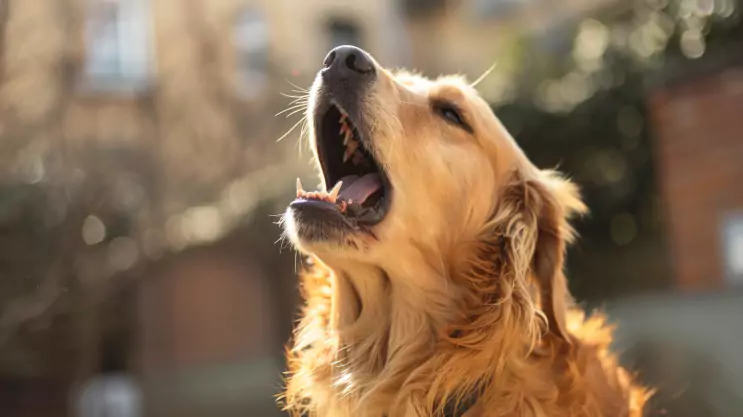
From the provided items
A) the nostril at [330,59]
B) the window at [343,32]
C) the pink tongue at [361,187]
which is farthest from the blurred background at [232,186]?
the nostril at [330,59]

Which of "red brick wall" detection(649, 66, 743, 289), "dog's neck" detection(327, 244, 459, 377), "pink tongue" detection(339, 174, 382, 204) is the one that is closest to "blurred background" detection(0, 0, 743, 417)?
"red brick wall" detection(649, 66, 743, 289)

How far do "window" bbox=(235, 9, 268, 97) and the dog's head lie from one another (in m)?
7.41

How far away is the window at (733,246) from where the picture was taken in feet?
19.4

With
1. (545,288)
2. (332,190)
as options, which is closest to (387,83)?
(332,190)

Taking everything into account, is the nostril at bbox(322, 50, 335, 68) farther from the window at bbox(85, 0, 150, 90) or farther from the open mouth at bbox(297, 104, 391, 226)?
the window at bbox(85, 0, 150, 90)

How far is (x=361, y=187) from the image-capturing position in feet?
8.77

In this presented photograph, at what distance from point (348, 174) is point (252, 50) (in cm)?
886

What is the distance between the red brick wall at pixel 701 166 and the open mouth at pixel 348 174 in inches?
170

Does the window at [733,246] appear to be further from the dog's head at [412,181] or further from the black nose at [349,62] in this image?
the black nose at [349,62]

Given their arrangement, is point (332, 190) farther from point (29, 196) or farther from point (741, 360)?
point (29, 196)

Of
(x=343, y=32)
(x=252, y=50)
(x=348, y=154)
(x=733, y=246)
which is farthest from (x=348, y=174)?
(x=343, y=32)

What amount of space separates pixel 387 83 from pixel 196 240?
23.8 feet

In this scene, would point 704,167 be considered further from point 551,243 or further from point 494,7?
point 494,7

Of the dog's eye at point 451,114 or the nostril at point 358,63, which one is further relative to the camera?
the dog's eye at point 451,114
